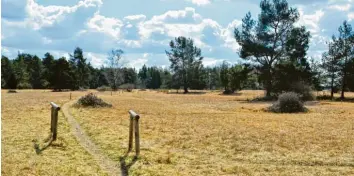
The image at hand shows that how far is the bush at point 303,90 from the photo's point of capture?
55.2 m

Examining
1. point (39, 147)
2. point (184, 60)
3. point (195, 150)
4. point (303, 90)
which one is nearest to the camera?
point (195, 150)

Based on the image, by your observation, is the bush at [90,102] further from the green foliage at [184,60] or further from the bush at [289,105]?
the green foliage at [184,60]

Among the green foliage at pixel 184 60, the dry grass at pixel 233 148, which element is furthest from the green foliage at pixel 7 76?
the dry grass at pixel 233 148

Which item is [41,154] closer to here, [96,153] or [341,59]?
[96,153]

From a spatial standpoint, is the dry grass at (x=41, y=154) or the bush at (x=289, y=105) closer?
the dry grass at (x=41, y=154)

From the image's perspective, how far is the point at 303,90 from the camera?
55.4 meters

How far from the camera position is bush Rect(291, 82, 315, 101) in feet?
181

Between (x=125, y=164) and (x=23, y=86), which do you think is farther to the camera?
(x=23, y=86)

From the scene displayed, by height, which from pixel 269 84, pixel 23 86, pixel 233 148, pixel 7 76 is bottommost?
pixel 233 148

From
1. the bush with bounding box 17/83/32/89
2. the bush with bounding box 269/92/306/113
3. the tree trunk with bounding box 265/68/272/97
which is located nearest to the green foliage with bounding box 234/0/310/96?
the tree trunk with bounding box 265/68/272/97

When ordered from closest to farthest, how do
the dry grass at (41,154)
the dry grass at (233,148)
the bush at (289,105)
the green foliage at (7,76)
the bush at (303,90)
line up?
the dry grass at (41,154), the dry grass at (233,148), the bush at (289,105), the bush at (303,90), the green foliage at (7,76)

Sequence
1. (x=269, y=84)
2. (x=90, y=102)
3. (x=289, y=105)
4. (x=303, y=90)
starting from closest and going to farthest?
(x=289, y=105) → (x=90, y=102) → (x=303, y=90) → (x=269, y=84)

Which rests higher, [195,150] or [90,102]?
[90,102]

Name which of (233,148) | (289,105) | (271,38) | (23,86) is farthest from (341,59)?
(23,86)
